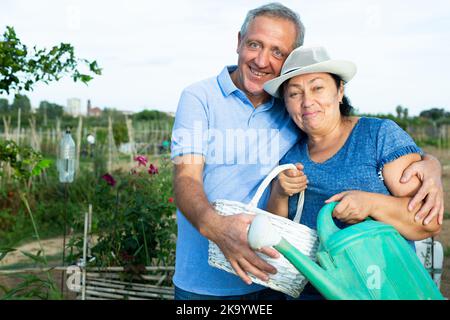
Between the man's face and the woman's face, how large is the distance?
0.21 m

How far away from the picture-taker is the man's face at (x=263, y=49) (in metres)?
2.19

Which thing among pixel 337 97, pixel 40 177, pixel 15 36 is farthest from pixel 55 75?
pixel 40 177

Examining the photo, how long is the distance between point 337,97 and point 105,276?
2.81m

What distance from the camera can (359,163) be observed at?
1.90 meters

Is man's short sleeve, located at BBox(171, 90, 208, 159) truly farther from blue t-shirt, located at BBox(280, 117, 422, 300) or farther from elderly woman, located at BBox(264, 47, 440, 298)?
blue t-shirt, located at BBox(280, 117, 422, 300)

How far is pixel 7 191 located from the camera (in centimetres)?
816

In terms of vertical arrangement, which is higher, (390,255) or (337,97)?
(337,97)

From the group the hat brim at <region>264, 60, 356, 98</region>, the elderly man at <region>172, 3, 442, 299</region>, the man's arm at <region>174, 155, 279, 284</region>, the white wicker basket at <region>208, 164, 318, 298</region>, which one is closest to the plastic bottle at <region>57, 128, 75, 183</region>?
the elderly man at <region>172, 3, 442, 299</region>

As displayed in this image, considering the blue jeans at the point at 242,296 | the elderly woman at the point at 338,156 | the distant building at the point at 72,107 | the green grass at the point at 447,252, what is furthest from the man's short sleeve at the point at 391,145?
the distant building at the point at 72,107

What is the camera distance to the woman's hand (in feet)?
5.56

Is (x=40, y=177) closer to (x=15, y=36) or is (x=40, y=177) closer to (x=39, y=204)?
(x=39, y=204)

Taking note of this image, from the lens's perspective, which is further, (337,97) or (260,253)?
(337,97)
